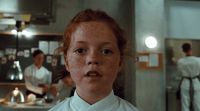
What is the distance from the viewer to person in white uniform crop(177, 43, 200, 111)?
4738 mm

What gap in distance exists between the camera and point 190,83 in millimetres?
4770

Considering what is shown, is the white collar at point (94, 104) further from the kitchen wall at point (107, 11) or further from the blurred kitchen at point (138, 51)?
the kitchen wall at point (107, 11)

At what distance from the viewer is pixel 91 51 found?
2.18ft

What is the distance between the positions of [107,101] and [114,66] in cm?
7

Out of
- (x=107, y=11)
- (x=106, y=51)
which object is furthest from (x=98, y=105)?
(x=107, y=11)

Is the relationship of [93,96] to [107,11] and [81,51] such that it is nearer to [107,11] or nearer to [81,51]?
[81,51]

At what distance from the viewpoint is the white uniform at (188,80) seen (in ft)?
15.5

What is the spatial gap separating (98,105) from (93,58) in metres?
0.10

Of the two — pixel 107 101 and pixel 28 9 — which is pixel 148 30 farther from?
pixel 107 101

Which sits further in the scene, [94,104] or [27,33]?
[27,33]

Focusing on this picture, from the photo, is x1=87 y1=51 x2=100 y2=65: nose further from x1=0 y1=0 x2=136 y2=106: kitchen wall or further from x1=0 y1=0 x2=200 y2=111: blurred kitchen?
x1=0 y1=0 x2=136 y2=106: kitchen wall

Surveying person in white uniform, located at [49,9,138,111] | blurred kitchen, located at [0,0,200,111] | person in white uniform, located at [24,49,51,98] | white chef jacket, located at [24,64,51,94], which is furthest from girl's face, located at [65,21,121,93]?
blurred kitchen, located at [0,0,200,111]

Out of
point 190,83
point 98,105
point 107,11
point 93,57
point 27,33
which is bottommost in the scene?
point 190,83

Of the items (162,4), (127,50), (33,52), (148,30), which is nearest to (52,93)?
(33,52)
